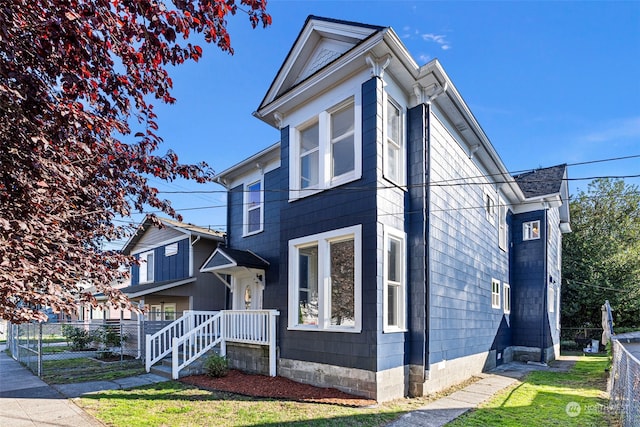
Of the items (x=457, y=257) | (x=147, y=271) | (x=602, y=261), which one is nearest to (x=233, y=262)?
(x=457, y=257)

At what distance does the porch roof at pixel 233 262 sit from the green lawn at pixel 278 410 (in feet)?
11.0

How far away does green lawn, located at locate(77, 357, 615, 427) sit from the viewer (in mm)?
5797

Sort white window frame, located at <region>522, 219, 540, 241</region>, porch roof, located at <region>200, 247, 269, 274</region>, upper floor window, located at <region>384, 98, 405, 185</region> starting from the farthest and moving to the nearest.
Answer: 1. white window frame, located at <region>522, 219, 540, 241</region>
2. porch roof, located at <region>200, 247, 269, 274</region>
3. upper floor window, located at <region>384, 98, 405, 185</region>

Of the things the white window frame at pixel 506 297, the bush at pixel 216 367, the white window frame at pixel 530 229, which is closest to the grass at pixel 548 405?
the white window frame at pixel 506 297

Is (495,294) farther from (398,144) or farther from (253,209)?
(253,209)

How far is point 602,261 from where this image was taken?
2091 cm

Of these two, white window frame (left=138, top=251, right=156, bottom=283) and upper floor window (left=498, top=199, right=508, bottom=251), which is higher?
upper floor window (left=498, top=199, right=508, bottom=251)

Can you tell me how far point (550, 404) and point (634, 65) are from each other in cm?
854

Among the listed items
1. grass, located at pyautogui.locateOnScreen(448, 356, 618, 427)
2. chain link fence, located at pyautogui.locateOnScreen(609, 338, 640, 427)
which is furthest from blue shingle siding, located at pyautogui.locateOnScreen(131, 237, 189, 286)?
chain link fence, located at pyautogui.locateOnScreen(609, 338, 640, 427)

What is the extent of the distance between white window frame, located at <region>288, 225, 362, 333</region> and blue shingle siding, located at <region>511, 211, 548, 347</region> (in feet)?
33.3

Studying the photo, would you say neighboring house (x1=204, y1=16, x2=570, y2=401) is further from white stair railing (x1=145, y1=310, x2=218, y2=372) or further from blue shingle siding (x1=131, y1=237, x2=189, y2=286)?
blue shingle siding (x1=131, y1=237, x2=189, y2=286)

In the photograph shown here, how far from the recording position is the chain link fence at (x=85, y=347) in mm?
11758

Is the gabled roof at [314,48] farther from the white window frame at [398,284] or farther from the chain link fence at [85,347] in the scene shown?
the chain link fence at [85,347]

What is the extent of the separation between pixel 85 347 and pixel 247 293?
8.17 metres
